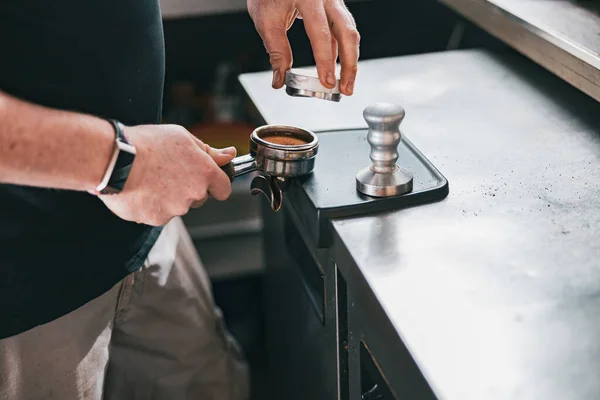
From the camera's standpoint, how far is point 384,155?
88 cm

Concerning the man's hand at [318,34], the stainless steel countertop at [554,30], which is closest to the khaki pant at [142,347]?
the man's hand at [318,34]

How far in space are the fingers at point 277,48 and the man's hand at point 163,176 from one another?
17 cm

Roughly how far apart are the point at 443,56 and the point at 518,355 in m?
0.81

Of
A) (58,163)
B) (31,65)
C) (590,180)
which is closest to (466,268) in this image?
(590,180)

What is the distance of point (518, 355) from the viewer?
640 mm

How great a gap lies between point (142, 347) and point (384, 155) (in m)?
0.57

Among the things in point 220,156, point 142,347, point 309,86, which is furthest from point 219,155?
point 142,347

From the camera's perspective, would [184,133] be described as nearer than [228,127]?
Yes

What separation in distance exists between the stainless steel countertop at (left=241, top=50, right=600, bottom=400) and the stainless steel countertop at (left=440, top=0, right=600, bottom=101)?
6cm

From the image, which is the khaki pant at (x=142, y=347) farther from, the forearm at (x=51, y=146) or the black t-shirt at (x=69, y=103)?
the forearm at (x=51, y=146)

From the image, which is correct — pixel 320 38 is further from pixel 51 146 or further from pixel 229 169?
pixel 51 146

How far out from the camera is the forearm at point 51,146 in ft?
2.39

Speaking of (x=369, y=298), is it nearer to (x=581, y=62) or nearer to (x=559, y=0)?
(x=581, y=62)

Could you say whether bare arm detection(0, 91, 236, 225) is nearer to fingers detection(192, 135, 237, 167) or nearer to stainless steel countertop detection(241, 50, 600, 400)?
fingers detection(192, 135, 237, 167)
